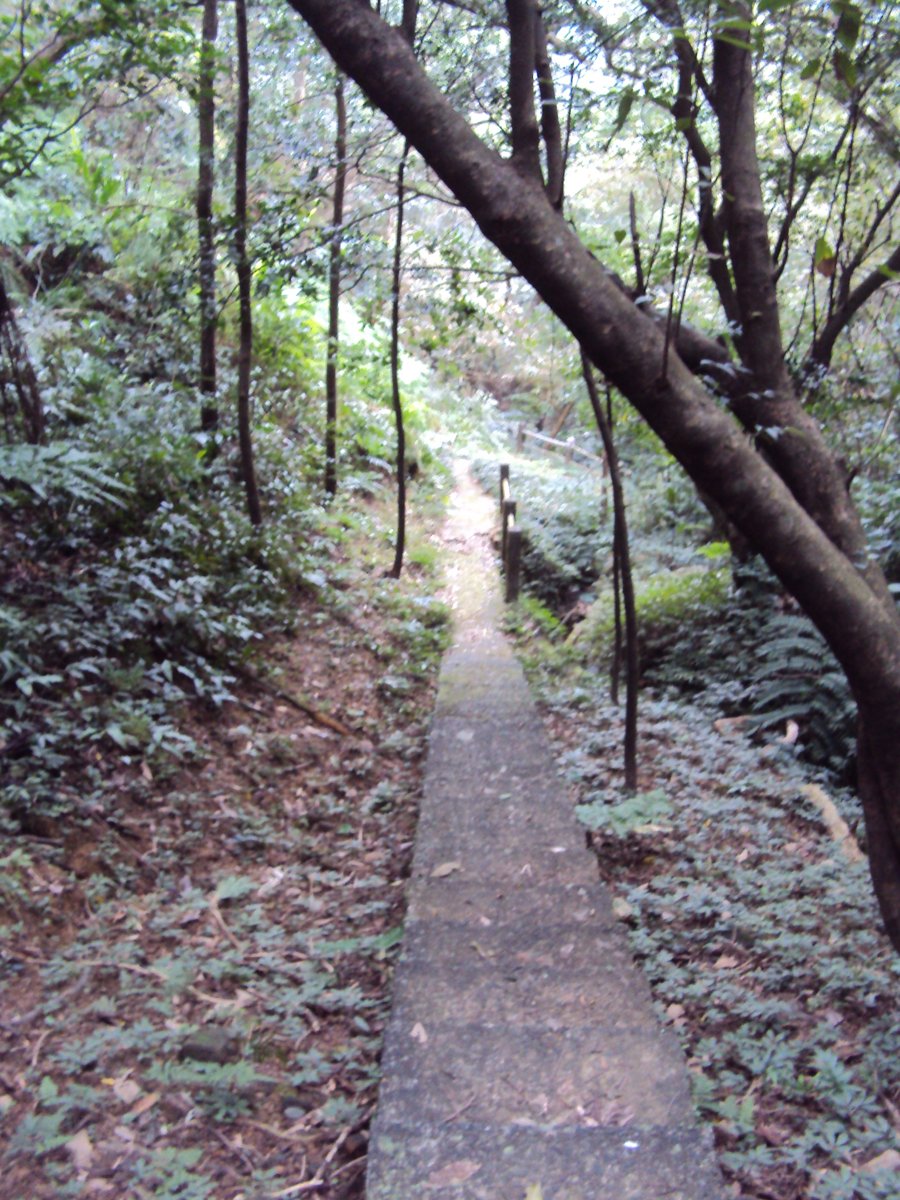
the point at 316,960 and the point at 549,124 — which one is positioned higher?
the point at 549,124

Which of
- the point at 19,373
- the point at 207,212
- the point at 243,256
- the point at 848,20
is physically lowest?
the point at 19,373

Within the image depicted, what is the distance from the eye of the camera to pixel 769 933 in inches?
163

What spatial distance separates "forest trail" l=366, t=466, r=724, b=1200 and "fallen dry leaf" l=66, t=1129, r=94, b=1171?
0.91 meters

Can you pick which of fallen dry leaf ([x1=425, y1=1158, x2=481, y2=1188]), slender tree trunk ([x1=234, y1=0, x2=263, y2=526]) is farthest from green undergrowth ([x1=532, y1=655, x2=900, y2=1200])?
slender tree trunk ([x1=234, y1=0, x2=263, y2=526])

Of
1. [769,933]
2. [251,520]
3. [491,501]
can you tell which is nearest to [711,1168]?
[769,933]

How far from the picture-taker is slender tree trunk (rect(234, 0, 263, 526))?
275 inches

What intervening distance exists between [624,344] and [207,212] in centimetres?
684

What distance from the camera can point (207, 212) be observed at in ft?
27.5

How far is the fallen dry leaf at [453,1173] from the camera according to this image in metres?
2.60

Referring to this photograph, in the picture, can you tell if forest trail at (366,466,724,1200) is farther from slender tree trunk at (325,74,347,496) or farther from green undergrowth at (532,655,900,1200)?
slender tree trunk at (325,74,347,496)

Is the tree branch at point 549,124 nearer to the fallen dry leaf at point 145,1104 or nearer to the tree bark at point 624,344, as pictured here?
the tree bark at point 624,344

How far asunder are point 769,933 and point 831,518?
6.63ft

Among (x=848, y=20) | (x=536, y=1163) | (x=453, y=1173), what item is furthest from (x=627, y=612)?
(x=848, y=20)

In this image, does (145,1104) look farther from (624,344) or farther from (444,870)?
(624,344)
